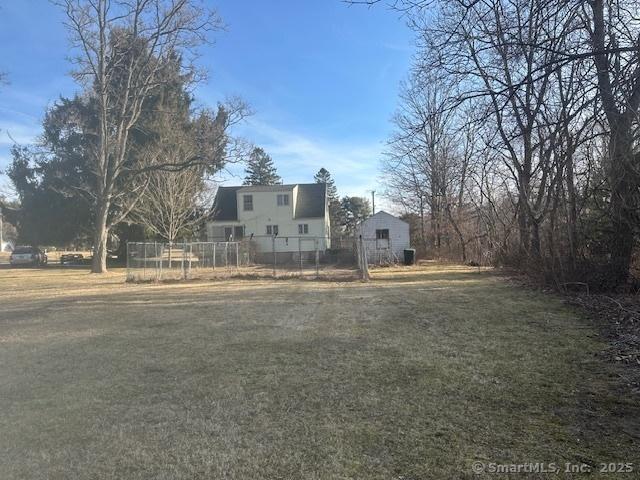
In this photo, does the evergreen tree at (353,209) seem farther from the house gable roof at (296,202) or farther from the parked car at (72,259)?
the parked car at (72,259)

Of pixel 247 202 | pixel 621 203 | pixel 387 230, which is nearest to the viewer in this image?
pixel 621 203

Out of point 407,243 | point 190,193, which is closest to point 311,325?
point 190,193

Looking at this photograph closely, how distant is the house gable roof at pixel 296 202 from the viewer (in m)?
40.9

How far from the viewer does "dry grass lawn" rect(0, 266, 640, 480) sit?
368cm

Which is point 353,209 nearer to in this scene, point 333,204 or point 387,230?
point 333,204

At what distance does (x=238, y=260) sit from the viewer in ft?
88.7

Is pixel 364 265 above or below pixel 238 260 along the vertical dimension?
below

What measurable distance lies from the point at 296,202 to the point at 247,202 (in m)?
4.16

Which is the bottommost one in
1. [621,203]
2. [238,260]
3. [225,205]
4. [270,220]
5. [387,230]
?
[238,260]

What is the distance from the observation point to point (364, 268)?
1973 cm

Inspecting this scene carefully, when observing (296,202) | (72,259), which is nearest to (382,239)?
(296,202)

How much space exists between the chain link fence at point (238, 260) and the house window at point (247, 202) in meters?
3.20

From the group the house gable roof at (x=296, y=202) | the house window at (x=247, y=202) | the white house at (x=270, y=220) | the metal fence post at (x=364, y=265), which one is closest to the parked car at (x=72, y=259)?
the white house at (x=270, y=220)

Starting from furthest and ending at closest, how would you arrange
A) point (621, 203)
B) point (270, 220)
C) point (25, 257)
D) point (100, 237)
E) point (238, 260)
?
point (270, 220) → point (25, 257) → point (100, 237) → point (238, 260) → point (621, 203)
